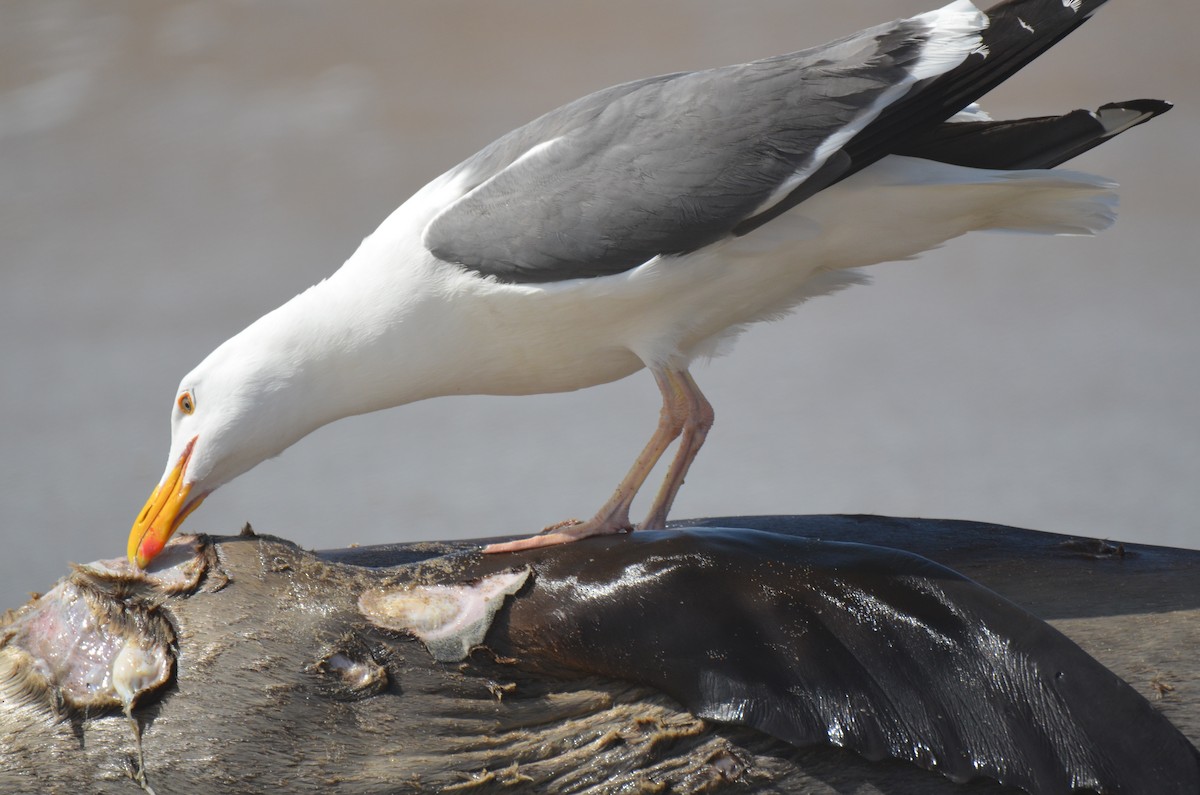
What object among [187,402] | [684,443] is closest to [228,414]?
[187,402]

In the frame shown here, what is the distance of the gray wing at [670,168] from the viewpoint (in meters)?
1.11

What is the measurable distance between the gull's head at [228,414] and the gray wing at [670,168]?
0.66 ft

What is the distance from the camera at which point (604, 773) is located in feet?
3.01

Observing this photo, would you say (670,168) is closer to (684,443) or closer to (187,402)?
(684,443)

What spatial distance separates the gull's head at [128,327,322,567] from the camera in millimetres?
1185

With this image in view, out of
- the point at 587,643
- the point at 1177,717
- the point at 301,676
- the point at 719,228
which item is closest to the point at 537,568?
the point at 587,643

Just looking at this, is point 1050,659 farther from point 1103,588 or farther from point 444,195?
point 444,195

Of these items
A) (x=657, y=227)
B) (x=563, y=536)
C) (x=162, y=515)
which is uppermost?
(x=657, y=227)

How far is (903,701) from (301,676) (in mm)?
438

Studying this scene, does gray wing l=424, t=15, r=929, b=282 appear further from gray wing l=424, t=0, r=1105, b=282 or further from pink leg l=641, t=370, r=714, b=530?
pink leg l=641, t=370, r=714, b=530

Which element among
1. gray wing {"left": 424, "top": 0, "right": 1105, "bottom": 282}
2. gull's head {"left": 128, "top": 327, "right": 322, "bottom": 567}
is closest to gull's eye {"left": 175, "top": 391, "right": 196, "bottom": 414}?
gull's head {"left": 128, "top": 327, "right": 322, "bottom": 567}

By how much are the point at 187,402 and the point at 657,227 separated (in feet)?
1.57

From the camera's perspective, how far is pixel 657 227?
1.12m

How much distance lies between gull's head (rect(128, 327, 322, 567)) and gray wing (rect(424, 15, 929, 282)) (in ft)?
0.66
